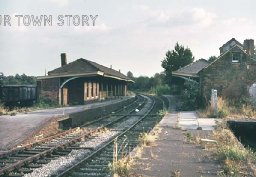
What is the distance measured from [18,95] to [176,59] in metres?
34.6

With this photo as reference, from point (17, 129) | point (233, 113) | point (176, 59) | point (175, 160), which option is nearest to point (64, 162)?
point (175, 160)

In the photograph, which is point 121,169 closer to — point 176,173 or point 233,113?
point 176,173

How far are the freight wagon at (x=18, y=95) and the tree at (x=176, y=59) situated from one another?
95.8 ft

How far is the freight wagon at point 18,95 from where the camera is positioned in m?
24.8

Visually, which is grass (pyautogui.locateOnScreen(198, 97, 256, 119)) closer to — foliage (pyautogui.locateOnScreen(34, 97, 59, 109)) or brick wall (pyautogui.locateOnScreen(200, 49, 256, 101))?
brick wall (pyautogui.locateOnScreen(200, 49, 256, 101))

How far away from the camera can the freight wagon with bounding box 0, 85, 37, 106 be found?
2479cm

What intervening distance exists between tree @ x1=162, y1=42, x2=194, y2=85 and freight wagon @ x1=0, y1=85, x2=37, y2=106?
29.2 m

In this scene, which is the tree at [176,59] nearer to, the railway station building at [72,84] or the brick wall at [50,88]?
the railway station building at [72,84]

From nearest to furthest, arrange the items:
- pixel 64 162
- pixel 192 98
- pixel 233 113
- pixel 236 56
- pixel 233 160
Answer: pixel 233 160 < pixel 64 162 < pixel 233 113 < pixel 236 56 < pixel 192 98

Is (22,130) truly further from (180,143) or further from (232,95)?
(232,95)

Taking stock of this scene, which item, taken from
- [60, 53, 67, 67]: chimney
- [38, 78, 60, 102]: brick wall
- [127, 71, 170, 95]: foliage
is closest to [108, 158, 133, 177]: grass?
[38, 78, 60, 102]: brick wall

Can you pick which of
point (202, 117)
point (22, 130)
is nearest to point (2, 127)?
point (22, 130)

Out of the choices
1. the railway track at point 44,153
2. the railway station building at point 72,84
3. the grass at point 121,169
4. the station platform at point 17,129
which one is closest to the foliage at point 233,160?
the grass at point 121,169

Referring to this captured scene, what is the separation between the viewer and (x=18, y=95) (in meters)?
26.9
